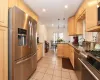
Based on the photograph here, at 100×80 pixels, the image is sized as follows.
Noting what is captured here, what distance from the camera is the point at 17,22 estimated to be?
74.2 inches

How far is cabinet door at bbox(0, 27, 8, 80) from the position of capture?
1.61m

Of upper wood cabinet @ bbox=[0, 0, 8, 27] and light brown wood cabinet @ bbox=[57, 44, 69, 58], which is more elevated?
upper wood cabinet @ bbox=[0, 0, 8, 27]

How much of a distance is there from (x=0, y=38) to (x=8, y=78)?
87 cm

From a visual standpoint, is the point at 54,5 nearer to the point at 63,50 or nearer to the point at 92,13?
the point at 92,13

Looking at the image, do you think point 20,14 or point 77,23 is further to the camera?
point 77,23

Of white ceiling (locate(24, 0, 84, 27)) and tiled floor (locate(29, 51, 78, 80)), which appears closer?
tiled floor (locate(29, 51, 78, 80))

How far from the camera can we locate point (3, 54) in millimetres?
1655

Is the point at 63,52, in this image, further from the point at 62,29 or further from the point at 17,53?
the point at 62,29

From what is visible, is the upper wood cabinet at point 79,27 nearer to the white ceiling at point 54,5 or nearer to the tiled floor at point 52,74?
the white ceiling at point 54,5

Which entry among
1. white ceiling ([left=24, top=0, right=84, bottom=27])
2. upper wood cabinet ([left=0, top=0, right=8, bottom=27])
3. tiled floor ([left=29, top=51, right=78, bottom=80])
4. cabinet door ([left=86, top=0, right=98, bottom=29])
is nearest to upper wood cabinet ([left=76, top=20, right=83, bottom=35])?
white ceiling ([left=24, top=0, right=84, bottom=27])

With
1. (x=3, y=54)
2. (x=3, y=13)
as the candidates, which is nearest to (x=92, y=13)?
(x=3, y=13)

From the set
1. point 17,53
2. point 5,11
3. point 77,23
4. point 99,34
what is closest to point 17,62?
point 17,53

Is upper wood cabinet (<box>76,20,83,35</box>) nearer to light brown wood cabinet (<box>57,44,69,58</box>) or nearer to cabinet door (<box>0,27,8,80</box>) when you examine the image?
light brown wood cabinet (<box>57,44,69,58</box>)

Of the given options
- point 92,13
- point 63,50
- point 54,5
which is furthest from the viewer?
point 63,50
